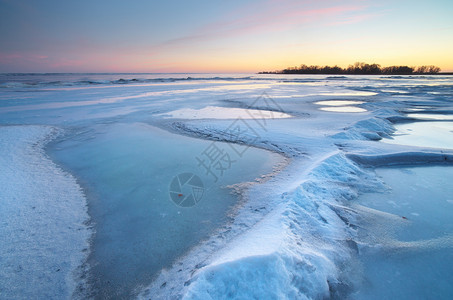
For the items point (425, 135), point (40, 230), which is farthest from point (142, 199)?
point (425, 135)

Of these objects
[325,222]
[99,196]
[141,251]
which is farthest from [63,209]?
Result: [325,222]

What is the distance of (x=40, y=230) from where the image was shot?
2336 mm

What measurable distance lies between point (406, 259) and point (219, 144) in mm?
3936

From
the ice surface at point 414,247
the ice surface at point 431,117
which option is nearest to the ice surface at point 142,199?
the ice surface at point 414,247

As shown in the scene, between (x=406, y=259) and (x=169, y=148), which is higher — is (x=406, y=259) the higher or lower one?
the lower one

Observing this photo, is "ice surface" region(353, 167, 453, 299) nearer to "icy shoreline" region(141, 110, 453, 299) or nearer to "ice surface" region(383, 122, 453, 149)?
"icy shoreline" region(141, 110, 453, 299)

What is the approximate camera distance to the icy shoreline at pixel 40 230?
5.78 feet

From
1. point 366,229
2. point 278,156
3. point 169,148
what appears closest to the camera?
point 366,229

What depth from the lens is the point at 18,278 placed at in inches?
70.5

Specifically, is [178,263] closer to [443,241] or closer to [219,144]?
[443,241]
